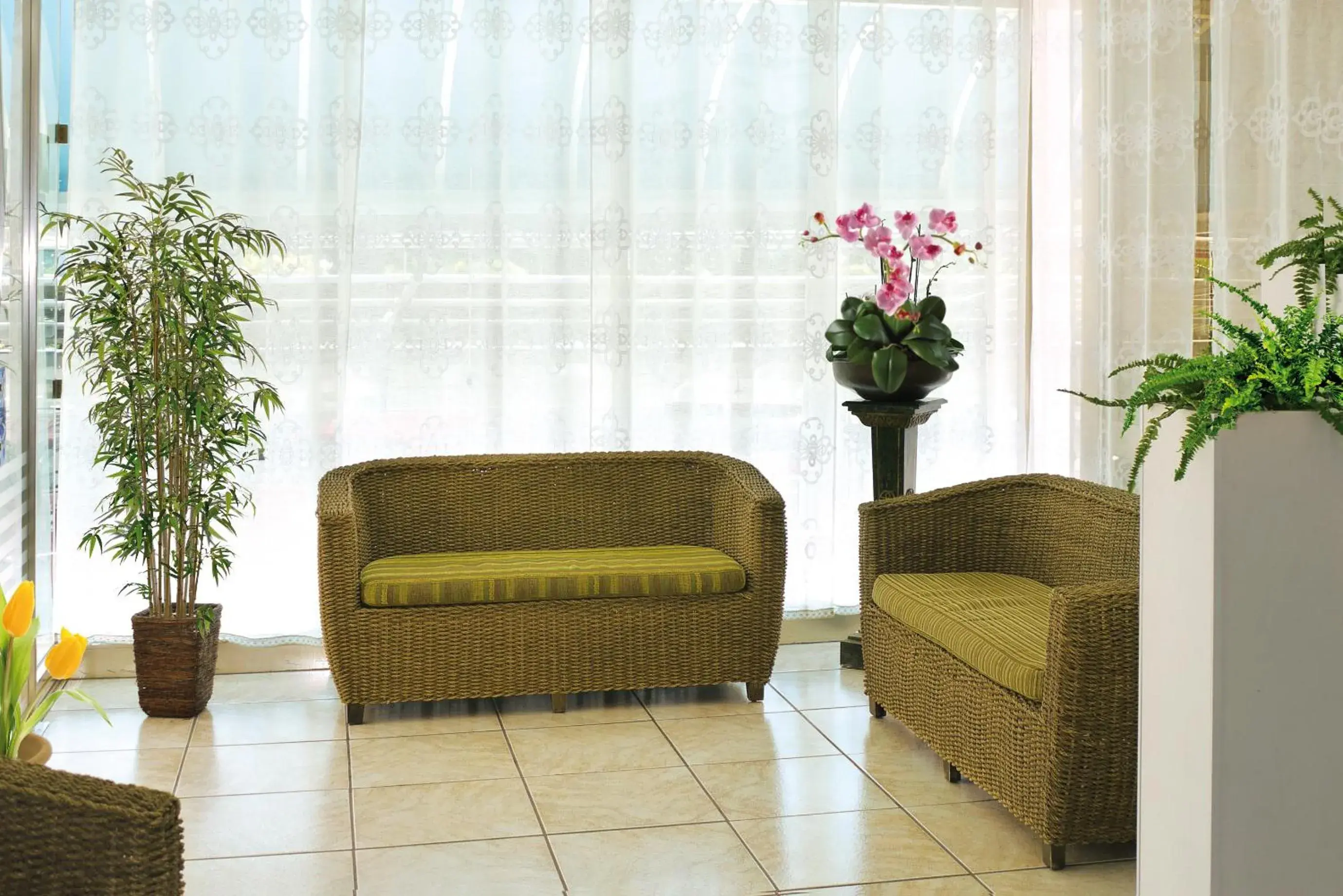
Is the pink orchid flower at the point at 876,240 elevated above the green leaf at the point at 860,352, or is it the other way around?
the pink orchid flower at the point at 876,240

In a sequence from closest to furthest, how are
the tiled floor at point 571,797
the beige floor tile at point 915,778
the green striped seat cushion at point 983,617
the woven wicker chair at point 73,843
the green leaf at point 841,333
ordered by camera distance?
the woven wicker chair at point 73,843 → the tiled floor at point 571,797 → the green striped seat cushion at point 983,617 → the beige floor tile at point 915,778 → the green leaf at point 841,333

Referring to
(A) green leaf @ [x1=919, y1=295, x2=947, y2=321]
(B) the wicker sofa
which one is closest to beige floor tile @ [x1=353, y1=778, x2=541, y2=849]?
(B) the wicker sofa

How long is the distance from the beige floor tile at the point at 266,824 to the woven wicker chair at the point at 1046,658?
1499 millimetres

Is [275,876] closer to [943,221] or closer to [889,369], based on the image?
[889,369]

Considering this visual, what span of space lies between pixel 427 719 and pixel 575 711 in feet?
1.49

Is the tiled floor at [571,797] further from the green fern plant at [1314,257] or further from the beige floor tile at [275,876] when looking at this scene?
the green fern plant at [1314,257]

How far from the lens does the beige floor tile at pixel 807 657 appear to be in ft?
15.6

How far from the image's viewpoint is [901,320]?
430 centimetres

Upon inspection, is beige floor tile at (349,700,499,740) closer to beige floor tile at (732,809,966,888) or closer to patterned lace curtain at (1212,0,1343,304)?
beige floor tile at (732,809,966,888)

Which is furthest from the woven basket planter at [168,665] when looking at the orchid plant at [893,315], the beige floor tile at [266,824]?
the orchid plant at [893,315]

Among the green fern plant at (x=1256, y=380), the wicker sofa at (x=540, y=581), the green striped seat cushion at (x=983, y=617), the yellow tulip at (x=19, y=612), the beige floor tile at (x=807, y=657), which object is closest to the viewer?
the green fern plant at (x=1256, y=380)

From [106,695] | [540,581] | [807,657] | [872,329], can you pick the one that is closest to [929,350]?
[872,329]

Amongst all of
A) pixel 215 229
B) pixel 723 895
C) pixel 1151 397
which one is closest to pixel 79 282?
pixel 215 229

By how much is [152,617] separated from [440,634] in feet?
2.97
